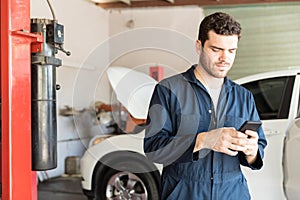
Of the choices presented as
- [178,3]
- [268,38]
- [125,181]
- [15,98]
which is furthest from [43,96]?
[178,3]

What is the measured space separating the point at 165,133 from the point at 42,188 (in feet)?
13.6

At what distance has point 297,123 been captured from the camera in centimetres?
348

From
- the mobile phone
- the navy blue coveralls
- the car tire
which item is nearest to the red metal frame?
the navy blue coveralls

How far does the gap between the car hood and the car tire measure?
706 mm

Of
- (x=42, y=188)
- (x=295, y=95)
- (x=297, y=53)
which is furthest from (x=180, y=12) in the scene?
(x=295, y=95)

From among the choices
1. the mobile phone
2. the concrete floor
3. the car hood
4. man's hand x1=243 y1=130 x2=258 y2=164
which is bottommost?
the concrete floor

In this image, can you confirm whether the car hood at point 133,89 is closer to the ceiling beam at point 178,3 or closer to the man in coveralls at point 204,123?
the man in coveralls at point 204,123

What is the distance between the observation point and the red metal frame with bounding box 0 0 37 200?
50.2 inches

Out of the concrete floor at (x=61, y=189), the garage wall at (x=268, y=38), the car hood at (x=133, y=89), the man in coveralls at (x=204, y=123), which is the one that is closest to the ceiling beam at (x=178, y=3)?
the garage wall at (x=268, y=38)

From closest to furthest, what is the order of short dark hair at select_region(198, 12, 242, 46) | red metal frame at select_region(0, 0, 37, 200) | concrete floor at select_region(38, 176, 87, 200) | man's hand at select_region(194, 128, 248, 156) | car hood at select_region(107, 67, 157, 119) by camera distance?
red metal frame at select_region(0, 0, 37, 200) < man's hand at select_region(194, 128, 248, 156) < short dark hair at select_region(198, 12, 242, 46) < car hood at select_region(107, 67, 157, 119) < concrete floor at select_region(38, 176, 87, 200)

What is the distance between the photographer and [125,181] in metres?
4.20

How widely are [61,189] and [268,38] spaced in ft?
13.2

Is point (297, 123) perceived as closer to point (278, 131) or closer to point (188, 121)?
point (278, 131)

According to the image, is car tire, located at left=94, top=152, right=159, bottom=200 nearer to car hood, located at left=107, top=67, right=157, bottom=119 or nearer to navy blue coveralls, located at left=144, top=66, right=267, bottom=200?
car hood, located at left=107, top=67, right=157, bottom=119
